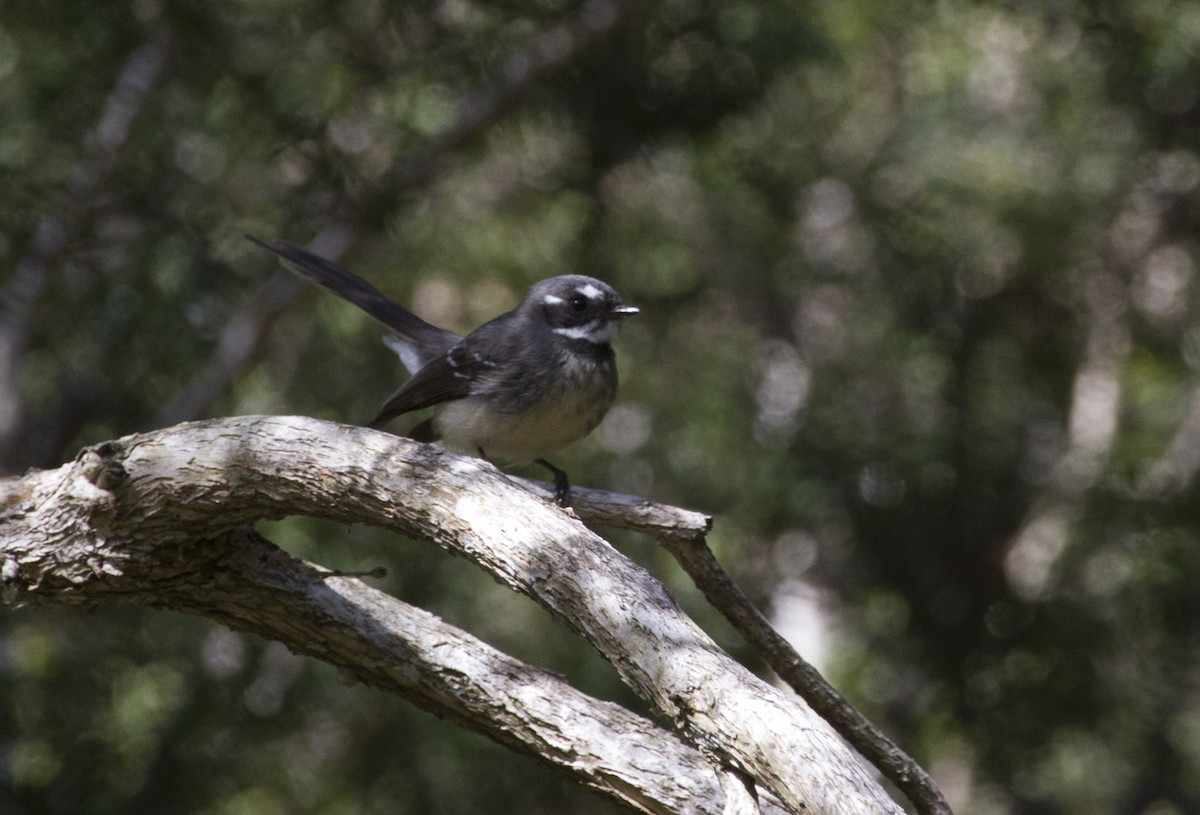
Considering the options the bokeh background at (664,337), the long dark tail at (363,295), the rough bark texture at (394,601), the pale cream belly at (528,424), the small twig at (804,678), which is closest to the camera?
the rough bark texture at (394,601)

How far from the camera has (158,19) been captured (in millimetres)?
5883

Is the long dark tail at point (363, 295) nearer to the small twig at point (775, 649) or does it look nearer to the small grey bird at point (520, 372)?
the small grey bird at point (520, 372)

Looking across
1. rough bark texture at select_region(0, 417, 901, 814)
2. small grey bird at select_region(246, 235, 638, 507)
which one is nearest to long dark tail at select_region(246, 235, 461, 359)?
small grey bird at select_region(246, 235, 638, 507)

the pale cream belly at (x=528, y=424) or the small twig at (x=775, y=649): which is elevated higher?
the small twig at (x=775, y=649)

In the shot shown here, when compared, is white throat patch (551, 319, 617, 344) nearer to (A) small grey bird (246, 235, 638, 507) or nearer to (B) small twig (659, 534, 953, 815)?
(A) small grey bird (246, 235, 638, 507)

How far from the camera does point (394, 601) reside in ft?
11.2

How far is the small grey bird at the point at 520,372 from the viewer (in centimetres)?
524

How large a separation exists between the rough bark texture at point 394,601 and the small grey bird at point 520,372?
1.87 metres

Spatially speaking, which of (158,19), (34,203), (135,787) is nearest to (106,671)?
(135,787)

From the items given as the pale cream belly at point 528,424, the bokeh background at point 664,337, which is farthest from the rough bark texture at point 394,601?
the bokeh background at point 664,337

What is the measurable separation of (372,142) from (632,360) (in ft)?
6.33

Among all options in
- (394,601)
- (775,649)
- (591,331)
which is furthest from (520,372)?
(775,649)

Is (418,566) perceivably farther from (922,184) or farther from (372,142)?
(922,184)

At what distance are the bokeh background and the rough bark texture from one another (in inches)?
99.0
